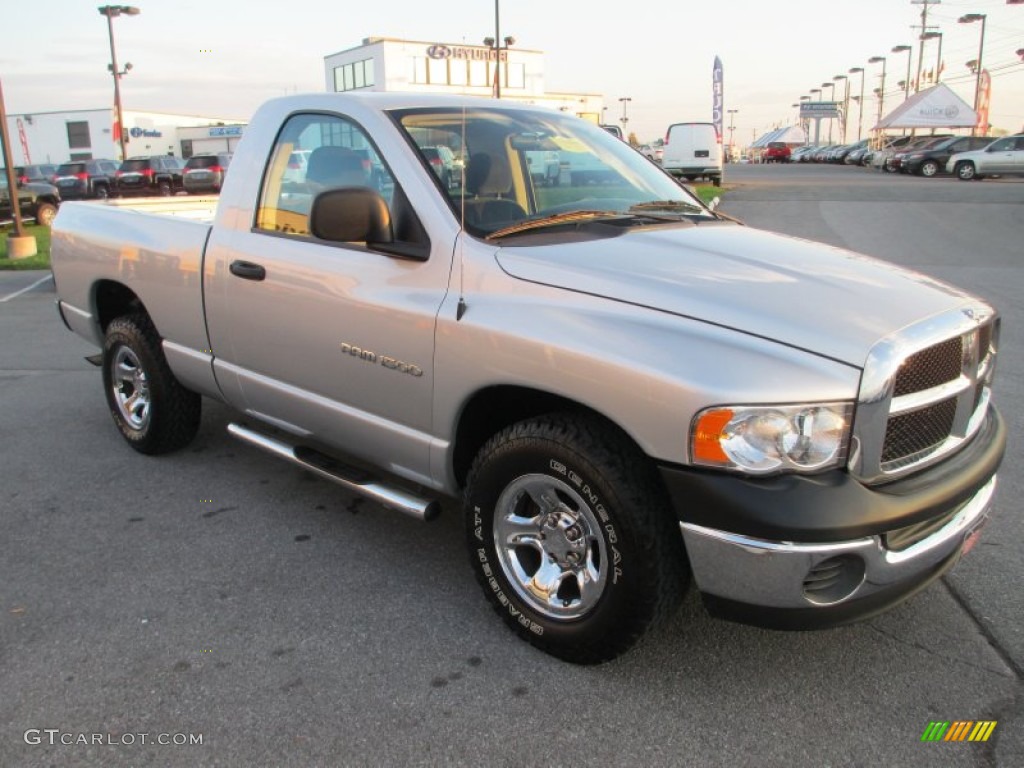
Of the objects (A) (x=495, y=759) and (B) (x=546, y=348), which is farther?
(B) (x=546, y=348)

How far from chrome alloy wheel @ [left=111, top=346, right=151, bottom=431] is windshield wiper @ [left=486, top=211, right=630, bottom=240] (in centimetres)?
272

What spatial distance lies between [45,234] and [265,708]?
64.0 ft

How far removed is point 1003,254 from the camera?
13.4 meters

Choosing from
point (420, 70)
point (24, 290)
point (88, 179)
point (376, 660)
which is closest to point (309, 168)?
point (376, 660)

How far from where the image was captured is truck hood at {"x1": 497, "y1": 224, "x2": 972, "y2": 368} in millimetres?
2428

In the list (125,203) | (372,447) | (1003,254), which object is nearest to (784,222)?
(1003,254)

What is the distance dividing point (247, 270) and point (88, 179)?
99.3 ft

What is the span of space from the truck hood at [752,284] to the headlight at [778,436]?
176mm

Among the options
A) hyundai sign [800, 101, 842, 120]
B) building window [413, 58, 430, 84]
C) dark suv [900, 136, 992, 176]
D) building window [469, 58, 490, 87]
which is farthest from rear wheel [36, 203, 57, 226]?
hyundai sign [800, 101, 842, 120]

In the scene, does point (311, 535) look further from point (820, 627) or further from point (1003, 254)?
point (1003, 254)

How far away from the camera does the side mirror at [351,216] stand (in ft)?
9.75

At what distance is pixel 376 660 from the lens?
2.90 meters

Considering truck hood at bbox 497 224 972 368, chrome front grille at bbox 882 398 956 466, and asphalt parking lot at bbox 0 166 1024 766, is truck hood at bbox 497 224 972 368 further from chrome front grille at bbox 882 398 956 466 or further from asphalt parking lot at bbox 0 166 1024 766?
asphalt parking lot at bbox 0 166 1024 766

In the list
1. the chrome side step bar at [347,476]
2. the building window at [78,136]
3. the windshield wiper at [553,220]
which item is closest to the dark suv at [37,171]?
the chrome side step bar at [347,476]
